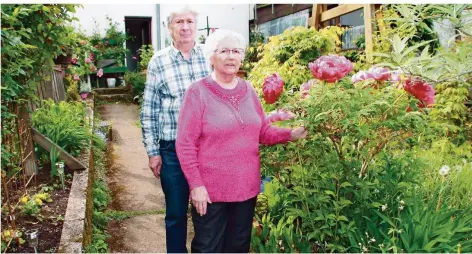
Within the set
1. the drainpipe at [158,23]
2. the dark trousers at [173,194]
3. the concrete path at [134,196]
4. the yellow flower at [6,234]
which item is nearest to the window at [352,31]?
the concrete path at [134,196]

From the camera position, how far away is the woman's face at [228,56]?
2.04m

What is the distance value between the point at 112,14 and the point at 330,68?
1225cm

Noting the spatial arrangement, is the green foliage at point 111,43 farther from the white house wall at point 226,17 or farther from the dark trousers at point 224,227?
the dark trousers at point 224,227

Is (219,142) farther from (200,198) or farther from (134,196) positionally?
(134,196)

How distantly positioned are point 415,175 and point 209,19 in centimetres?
1115

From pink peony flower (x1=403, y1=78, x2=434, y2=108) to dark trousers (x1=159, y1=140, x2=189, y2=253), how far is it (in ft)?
4.13

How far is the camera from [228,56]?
204 cm

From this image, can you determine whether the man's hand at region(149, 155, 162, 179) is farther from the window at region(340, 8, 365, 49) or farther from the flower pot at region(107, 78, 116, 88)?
the flower pot at region(107, 78, 116, 88)

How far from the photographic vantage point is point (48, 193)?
3.62 meters

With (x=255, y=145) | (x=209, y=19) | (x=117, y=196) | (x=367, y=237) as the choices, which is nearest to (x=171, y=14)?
(x=255, y=145)

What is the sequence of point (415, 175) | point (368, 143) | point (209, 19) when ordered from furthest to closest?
point (209, 19)
point (415, 175)
point (368, 143)

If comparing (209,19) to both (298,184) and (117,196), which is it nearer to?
(117,196)

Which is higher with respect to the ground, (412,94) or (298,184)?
(412,94)

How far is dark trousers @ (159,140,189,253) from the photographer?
98.1 inches
